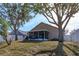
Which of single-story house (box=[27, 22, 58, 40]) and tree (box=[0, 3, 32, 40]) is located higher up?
tree (box=[0, 3, 32, 40])

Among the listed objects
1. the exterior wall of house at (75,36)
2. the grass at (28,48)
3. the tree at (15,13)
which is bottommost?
the grass at (28,48)

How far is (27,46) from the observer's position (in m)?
67.1

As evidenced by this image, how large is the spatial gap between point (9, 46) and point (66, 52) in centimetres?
109

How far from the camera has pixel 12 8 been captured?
6706 centimetres

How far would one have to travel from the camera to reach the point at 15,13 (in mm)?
67062

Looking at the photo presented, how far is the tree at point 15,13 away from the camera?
67.1m

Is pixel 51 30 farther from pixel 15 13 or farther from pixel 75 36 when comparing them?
pixel 15 13

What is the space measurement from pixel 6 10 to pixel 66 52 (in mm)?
1396

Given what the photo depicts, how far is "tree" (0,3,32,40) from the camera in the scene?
67062 mm

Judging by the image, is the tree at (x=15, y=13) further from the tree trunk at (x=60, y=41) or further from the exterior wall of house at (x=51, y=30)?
the tree trunk at (x=60, y=41)

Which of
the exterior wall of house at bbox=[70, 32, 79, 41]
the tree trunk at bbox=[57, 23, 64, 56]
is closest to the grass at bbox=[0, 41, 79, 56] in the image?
the tree trunk at bbox=[57, 23, 64, 56]

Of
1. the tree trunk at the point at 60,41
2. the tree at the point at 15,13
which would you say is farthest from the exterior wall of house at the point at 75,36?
the tree at the point at 15,13

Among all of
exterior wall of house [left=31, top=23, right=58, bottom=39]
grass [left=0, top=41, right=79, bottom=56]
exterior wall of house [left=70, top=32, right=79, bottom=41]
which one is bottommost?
grass [left=0, top=41, right=79, bottom=56]

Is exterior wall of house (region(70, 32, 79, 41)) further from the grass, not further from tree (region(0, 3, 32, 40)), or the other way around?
tree (region(0, 3, 32, 40))
